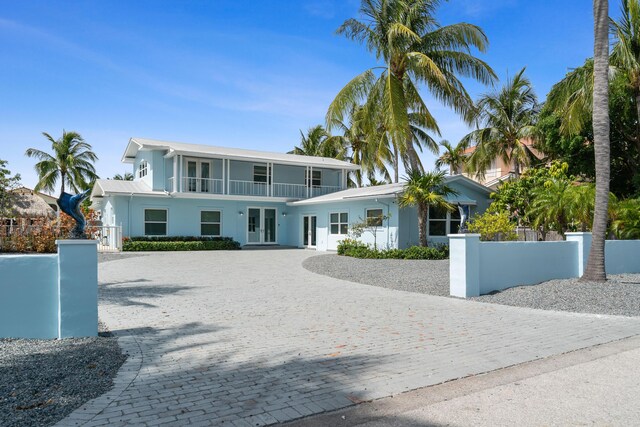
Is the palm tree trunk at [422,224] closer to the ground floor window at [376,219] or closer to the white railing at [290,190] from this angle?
the ground floor window at [376,219]

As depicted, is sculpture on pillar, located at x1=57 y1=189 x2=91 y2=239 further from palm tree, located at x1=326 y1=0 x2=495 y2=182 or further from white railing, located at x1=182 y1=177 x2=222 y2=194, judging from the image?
white railing, located at x1=182 y1=177 x2=222 y2=194

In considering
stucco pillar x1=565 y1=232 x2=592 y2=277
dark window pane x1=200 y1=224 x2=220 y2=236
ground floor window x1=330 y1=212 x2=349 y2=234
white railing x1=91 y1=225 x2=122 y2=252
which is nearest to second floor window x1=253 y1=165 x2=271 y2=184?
dark window pane x1=200 y1=224 x2=220 y2=236

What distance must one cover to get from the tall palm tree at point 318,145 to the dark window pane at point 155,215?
56.2 ft

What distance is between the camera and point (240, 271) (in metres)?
14.8

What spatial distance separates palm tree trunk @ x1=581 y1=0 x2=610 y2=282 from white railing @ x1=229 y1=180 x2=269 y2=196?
65.8ft

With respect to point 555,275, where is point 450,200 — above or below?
above

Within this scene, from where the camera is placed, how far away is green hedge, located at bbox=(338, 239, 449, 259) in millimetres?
19062

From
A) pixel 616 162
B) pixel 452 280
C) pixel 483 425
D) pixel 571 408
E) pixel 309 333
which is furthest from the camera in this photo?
pixel 616 162

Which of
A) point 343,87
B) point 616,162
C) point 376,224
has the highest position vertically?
point 343,87

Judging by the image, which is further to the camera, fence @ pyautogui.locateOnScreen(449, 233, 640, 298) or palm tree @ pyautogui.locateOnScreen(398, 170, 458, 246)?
palm tree @ pyautogui.locateOnScreen(398, 170, 458, 246)

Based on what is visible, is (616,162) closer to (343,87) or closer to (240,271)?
(343,87)

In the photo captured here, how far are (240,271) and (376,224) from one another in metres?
8.95

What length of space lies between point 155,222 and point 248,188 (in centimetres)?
585

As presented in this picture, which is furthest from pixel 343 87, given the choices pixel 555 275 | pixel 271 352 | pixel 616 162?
pixel 271 352
